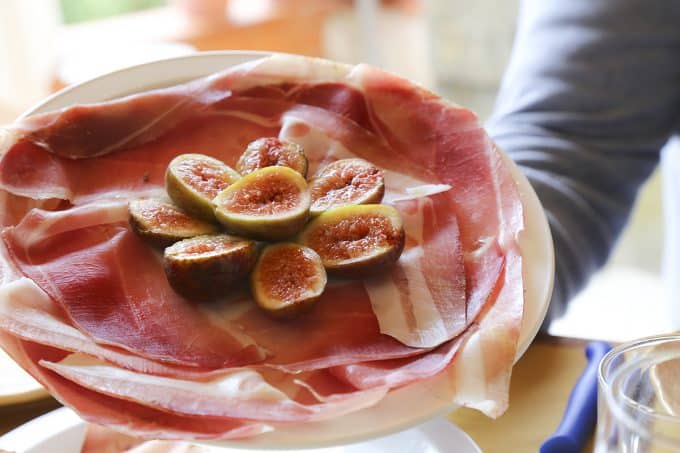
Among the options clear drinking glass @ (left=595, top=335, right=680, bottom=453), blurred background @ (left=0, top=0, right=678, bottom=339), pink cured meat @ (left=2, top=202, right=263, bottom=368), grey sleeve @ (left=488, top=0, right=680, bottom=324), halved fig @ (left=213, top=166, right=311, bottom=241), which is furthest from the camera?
blurred background @ (left=0, top=0, right=678, bottom=339)

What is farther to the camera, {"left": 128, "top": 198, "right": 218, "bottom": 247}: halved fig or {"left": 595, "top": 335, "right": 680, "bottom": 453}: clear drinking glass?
{"left": 128, "top": 198, "right": 218, "bottom": 247}: halved fig

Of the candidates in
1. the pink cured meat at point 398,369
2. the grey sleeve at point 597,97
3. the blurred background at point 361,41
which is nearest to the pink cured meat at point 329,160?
the pink cured meat at point 398,369

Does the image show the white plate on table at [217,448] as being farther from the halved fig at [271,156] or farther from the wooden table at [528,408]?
the halved fig at [271,156]

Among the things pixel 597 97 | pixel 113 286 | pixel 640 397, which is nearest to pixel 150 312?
pixel 113 286

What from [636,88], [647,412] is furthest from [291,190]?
[636,88]

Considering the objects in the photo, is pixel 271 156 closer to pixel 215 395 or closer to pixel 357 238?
pixel 357 238

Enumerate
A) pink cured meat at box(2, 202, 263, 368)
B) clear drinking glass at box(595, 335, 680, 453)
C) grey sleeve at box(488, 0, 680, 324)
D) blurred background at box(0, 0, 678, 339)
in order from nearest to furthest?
clear drinking glass at box(595, 335, 680, 453)
pink cured meat at box(2, 202, 263, 368)
grey sleeve at box(488, 0, 680, 324)
blurred background at box(0, 0, 678, 339)

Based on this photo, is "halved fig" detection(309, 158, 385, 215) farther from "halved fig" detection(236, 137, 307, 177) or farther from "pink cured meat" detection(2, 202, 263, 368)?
"pink cured meat" detection(2, 202, 263, 368)

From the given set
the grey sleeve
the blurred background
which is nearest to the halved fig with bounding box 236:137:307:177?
the grey sleeve

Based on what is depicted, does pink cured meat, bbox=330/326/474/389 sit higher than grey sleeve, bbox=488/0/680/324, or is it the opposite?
pink cured meat, bbox=330/326/474/389
